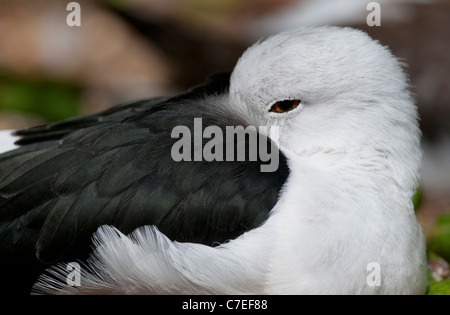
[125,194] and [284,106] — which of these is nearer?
[125,194]

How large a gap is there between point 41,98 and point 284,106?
4026 millimetres

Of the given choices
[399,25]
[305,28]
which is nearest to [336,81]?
[305,28]

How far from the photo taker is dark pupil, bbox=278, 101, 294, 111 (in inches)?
146

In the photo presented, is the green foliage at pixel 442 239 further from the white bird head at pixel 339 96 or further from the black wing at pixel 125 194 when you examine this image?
the black wing at pixel 125 194

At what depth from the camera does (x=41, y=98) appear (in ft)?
23.1

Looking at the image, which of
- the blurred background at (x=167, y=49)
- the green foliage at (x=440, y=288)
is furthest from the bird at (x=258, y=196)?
the blurred background at (x=167, y=49)

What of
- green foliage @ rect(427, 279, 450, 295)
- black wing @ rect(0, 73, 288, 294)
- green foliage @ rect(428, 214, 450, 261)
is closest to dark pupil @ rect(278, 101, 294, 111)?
black wing @ rect(0, 73, 288, 294)

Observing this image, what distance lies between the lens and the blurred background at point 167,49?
5.90 m

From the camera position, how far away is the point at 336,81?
3604mm

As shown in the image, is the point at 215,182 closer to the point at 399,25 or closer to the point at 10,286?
the point at 10,286

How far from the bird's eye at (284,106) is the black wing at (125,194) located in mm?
295

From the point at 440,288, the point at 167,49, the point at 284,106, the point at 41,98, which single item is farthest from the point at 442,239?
the point at 41,98

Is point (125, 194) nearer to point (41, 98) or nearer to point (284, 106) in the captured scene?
point (284, 106)

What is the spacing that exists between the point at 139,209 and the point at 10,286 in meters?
0.84
